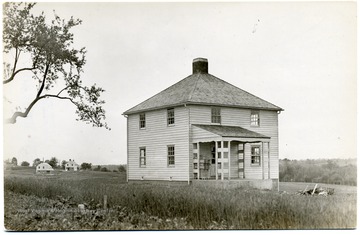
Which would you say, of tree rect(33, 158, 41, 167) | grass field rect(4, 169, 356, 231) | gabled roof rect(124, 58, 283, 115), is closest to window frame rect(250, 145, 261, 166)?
gabled roof rect(124, 58, 283, 115)

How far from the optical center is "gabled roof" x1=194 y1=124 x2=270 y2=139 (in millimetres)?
27484

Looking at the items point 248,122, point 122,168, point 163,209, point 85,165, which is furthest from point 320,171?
point 85,165

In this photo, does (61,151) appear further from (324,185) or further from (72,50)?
(324,185)

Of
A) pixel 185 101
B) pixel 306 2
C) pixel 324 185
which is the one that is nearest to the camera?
pixel 306 2

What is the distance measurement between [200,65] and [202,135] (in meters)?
3.49

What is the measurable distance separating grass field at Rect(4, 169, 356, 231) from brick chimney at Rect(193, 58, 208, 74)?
8004 mm

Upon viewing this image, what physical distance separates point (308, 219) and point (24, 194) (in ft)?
33.5

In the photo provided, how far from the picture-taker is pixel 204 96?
2892 centimetres

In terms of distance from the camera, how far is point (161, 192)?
69.2 feet

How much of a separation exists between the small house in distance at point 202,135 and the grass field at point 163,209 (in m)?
6.29

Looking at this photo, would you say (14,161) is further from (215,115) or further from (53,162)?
(215,115)

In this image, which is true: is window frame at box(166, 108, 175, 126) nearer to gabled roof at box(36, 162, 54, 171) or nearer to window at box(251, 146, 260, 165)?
window at box(251, 146, 260, 165)

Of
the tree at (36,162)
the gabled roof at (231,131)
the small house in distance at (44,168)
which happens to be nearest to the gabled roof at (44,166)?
the small house in distance at (44,168)

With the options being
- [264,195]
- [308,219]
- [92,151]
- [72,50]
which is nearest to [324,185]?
[264,195]
